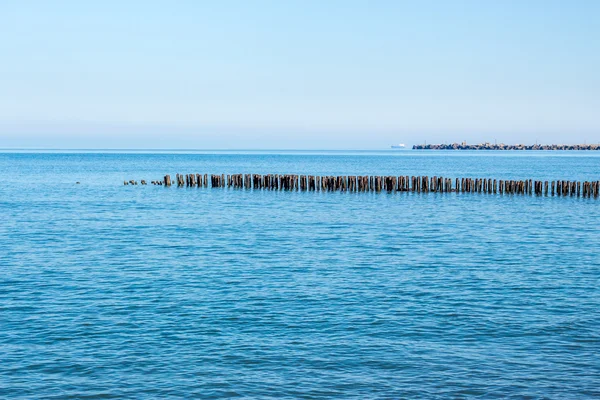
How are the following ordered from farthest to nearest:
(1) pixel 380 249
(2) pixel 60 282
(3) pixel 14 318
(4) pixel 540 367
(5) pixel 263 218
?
(5) pixel 263 218 < (1) pixel 380 249 < (2) pixel 60 282 < (3) pixel 14 318 < (4) pixel 540 367

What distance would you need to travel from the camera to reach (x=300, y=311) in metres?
16.9

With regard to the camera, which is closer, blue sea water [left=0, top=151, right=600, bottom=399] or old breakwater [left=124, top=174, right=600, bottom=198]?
blue sea water [left=0, top=151, right=600, bottom=399]

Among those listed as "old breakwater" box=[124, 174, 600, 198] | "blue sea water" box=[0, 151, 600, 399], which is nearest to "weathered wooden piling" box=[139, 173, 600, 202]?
"old breakwater" box=[124, 174, 600, 198]

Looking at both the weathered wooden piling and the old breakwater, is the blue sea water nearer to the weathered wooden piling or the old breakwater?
the weathered wooden piling

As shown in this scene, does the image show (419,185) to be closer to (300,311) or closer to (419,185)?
(419,185)

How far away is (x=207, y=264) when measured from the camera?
2362 centimetres

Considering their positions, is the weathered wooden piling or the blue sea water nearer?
the blue sea water

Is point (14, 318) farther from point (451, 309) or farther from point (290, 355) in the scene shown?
point (451, 309)

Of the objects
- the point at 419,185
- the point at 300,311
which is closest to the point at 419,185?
the point at 419,185

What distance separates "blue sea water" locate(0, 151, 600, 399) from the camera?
12242mm

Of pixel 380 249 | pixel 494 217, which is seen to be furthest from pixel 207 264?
pixel 494 217

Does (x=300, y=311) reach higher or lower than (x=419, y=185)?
lower

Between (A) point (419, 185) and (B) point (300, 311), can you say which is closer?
(B) point (300, 311)

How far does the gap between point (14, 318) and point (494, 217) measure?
2889 cm
